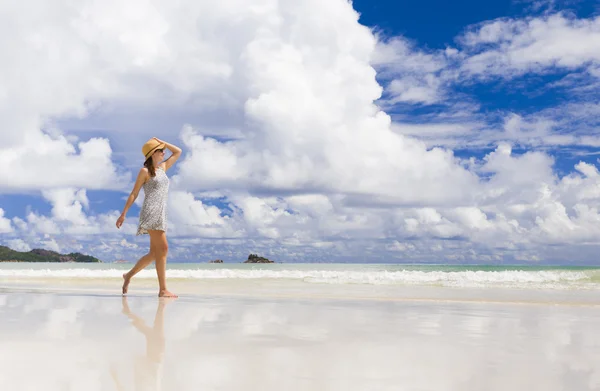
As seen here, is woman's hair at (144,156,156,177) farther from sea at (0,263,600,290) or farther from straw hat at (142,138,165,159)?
sea at (0,263,600,290)

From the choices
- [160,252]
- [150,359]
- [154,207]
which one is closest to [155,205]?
[154,207]

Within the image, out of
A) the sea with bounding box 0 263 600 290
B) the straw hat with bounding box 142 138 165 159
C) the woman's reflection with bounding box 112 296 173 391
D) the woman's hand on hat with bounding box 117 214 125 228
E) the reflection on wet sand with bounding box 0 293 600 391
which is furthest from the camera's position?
the sea with bounding box 0 263 600 290

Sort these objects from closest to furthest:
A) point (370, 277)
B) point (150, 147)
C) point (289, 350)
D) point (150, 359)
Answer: point (150, 359), point (289, 350), point (150, 147), point (370, 277)

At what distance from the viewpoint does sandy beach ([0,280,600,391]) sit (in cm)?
264

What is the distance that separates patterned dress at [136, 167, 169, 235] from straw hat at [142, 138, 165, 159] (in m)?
0.28

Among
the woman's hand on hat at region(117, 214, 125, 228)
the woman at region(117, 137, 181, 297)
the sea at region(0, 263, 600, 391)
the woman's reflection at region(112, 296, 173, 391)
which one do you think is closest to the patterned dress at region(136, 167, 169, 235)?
the woman at region(117, 137, 181, 297)

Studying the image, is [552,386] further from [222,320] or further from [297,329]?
[222,320]

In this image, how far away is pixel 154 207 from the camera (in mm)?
7734

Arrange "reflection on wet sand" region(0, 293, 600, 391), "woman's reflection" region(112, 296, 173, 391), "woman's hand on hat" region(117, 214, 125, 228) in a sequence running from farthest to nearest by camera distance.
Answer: "woman's hand on hat" region(117, 214, 125, 228) < "reflection on wet sand" region(0, 293, 600, 391) < "woman's reflection" region(112, 296, 173, 391)

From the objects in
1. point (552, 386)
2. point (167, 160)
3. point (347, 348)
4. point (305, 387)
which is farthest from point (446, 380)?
point (167, 160)

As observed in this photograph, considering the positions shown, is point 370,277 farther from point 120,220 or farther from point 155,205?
point 120,220

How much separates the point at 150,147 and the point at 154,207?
84cm

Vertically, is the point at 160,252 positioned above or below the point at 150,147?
below

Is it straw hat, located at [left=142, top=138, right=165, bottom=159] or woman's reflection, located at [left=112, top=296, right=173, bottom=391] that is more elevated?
straw hat, located at [left=142, top=138, right=165, bottom=159]
